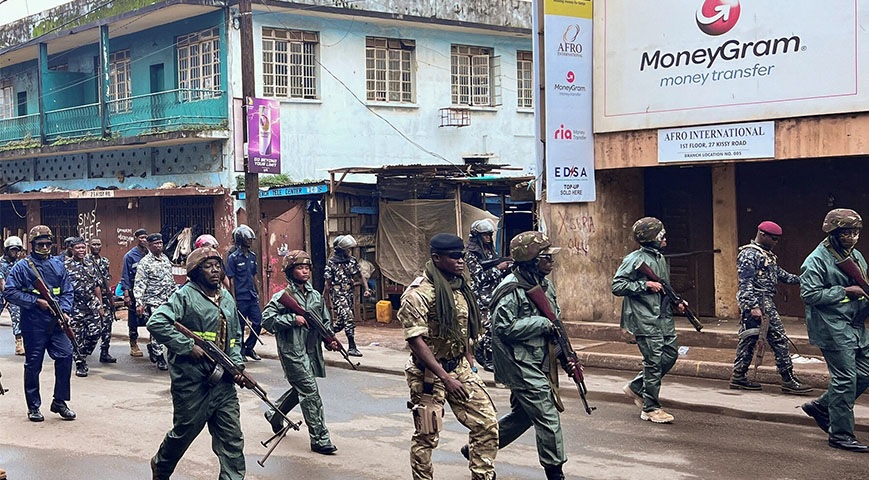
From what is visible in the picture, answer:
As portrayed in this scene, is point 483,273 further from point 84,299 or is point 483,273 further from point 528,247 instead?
point 528,247

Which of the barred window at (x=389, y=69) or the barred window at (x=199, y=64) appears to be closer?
the barred window at (x=199, y=64)

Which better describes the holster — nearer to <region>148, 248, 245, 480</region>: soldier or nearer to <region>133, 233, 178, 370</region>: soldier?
<region>148, 248, 245, 480</region>: soldier

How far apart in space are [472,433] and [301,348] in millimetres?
2360

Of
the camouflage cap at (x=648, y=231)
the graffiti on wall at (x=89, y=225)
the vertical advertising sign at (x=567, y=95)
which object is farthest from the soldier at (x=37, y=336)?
the graffiti on wall at (x=89, y=225)

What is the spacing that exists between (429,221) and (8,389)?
26.9 feet

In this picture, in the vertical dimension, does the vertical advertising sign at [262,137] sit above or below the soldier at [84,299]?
above

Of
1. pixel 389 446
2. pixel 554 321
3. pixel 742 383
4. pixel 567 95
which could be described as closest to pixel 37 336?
pixel 389 446

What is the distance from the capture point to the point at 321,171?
2230 centimetres

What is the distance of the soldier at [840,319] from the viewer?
25.5ft

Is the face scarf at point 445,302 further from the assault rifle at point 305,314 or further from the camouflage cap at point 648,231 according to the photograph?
the camouflage cap at point 648,231

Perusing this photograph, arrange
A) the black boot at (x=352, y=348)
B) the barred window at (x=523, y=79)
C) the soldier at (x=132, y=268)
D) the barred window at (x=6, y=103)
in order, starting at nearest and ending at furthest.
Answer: the soldier at (x=132, y=268)
the black boot at (x=352, y=348)
the barred window at (x=523, y=79)
the barred window at (x=6, y=103)

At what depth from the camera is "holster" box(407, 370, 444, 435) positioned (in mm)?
6227

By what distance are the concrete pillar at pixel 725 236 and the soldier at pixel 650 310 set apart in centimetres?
559

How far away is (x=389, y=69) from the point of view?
23.5 m
